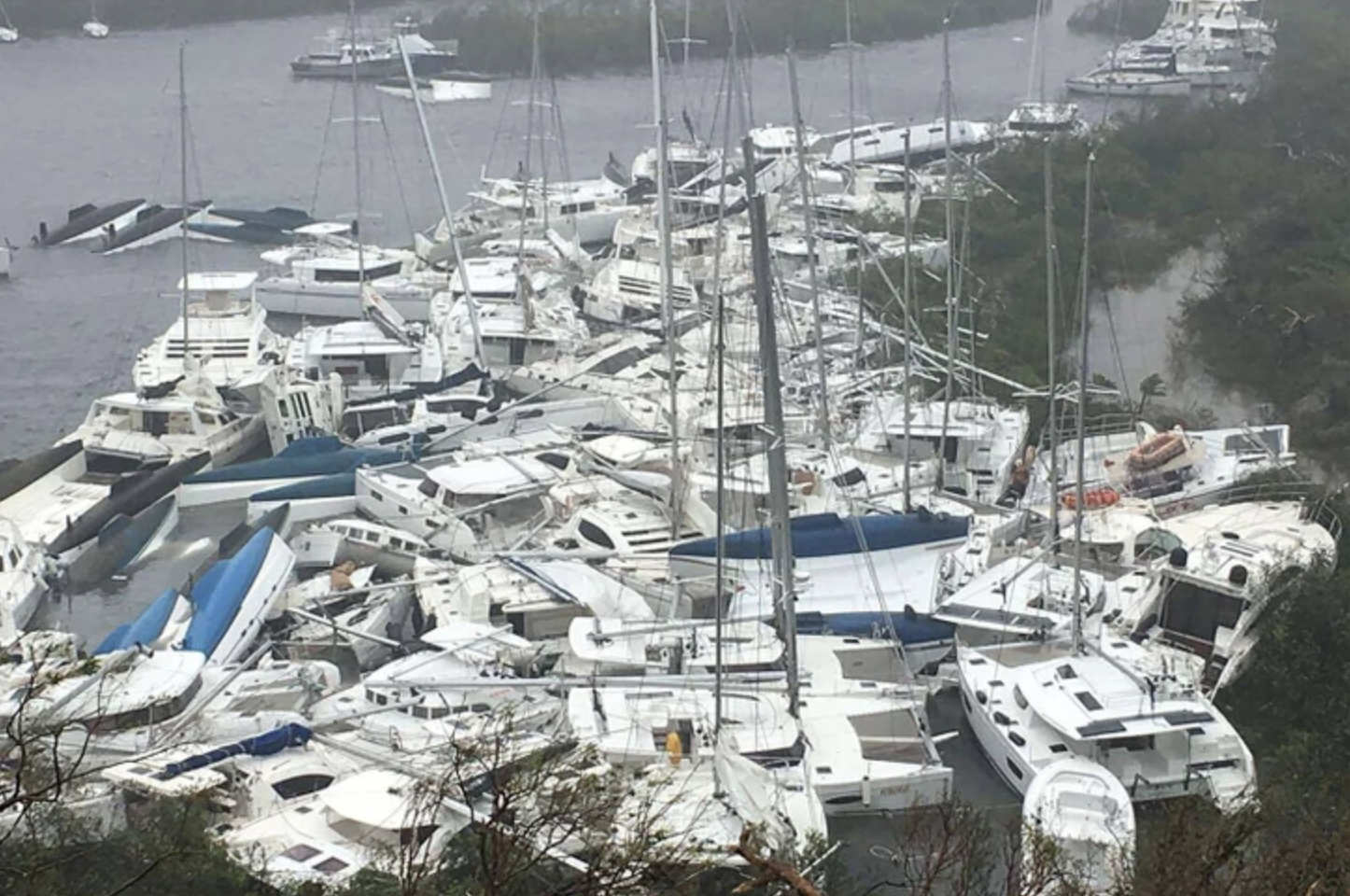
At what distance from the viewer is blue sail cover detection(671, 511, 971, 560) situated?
1545 centimetres

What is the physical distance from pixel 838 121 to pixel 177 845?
31533 mm

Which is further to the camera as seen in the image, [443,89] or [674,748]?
[443,89]

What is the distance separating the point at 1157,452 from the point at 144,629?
913cm

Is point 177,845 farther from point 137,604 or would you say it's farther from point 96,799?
point 137,604

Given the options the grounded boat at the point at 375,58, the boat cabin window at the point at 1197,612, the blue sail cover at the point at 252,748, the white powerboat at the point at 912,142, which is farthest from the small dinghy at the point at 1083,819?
the grounded boat at the point at 375,58

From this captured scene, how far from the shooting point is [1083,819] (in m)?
11.8

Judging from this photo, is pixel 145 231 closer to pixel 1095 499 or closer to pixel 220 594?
pixel 220 594

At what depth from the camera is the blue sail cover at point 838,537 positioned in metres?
15.4

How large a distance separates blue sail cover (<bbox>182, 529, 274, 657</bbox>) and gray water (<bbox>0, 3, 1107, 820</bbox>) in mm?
2002

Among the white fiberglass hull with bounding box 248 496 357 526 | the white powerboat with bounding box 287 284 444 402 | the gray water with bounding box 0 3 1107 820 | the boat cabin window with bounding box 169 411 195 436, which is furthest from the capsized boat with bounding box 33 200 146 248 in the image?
the white fiberglass hull with bounding box 248 496 357 526

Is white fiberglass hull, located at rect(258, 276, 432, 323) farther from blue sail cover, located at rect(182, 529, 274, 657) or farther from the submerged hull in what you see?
the submerged hull

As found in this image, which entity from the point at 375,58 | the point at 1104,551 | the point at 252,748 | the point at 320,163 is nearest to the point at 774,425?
the point at 252,748

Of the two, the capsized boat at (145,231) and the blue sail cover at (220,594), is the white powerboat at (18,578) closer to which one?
the blue sail cover at (220,594)

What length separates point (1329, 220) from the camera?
26.4 meters
